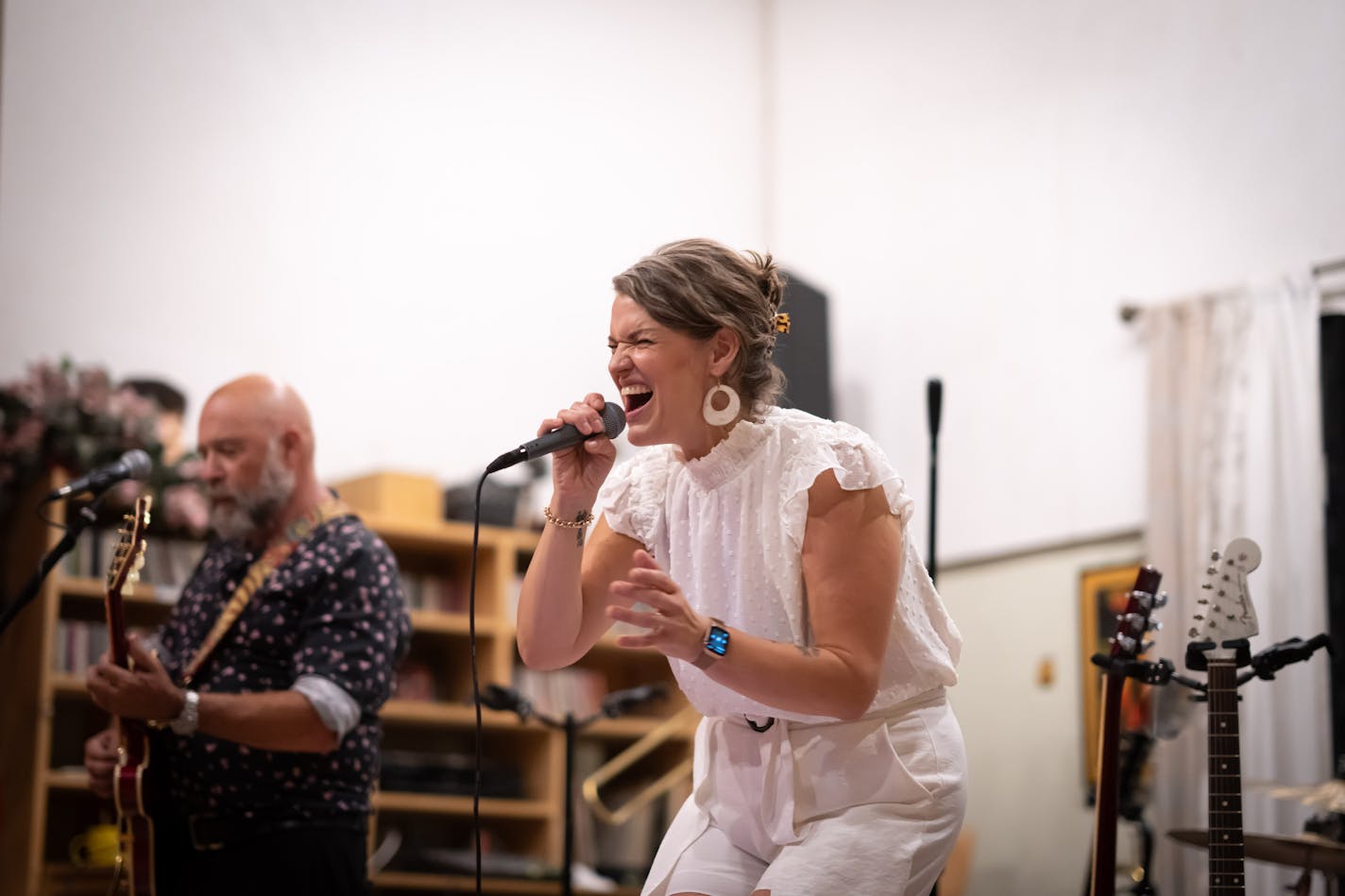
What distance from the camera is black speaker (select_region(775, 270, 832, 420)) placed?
20.7 ft

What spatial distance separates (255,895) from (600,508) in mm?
1181

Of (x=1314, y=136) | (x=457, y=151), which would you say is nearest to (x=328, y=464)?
(x=457, y=151)

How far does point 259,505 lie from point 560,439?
132 centimetres

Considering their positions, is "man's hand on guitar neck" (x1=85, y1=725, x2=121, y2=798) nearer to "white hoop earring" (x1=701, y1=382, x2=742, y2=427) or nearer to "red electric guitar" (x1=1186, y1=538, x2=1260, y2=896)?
"white hoop earring" (x1=701, y1=382, x2=742, y2=427)

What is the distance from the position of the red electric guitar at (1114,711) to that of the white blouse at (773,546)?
0.84m

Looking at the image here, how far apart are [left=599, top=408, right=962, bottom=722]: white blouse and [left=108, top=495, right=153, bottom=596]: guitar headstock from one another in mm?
1292

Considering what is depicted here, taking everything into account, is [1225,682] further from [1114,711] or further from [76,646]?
[76,646]

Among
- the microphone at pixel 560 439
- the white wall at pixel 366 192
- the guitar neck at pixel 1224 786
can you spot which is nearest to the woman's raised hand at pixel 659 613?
the microphone at pixel 560 439

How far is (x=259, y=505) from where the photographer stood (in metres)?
3.30

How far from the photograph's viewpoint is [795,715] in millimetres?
2230

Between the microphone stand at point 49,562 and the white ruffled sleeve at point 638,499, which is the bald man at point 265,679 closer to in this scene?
the microphone stand at point 49,562

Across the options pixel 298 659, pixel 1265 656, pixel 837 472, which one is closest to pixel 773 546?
pixel 837 472

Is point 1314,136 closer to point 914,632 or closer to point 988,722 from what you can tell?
point 988,722

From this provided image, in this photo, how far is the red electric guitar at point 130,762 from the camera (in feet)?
9.99
